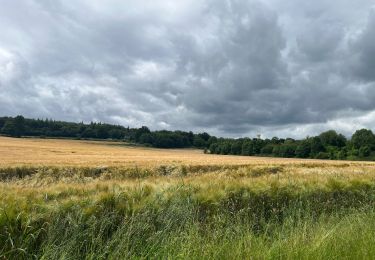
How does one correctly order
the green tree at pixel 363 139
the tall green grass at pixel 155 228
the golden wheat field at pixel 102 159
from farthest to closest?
the green tree at pixel 363 139
the golden wheat field at pixel 102 159
the tall green grass at pixel 155 228

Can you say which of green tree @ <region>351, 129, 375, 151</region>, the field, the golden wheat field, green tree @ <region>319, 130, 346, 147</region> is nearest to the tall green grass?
the field

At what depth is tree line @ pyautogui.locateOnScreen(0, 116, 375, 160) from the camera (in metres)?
114

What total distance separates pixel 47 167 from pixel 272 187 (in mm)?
19347

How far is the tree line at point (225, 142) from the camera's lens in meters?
114

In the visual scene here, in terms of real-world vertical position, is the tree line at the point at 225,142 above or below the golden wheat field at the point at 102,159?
above

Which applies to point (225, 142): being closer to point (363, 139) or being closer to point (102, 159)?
point (363, 139)

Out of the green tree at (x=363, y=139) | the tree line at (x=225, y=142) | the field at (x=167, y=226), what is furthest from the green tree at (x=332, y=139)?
the field at (x=167, y=226)

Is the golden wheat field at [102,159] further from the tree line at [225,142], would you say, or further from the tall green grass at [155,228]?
the tree line at [225,142]

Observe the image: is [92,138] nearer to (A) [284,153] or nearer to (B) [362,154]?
(A) [284,153]

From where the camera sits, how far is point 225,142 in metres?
126

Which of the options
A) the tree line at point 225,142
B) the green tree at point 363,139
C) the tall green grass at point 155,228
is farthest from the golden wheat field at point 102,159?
the green tree at point 363,139

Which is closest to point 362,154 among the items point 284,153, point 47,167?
point 284,153

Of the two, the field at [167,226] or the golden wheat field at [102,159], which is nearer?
the field at [167,226]

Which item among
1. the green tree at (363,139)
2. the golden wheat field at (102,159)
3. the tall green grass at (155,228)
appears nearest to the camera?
the tall green grass at (155,228)
